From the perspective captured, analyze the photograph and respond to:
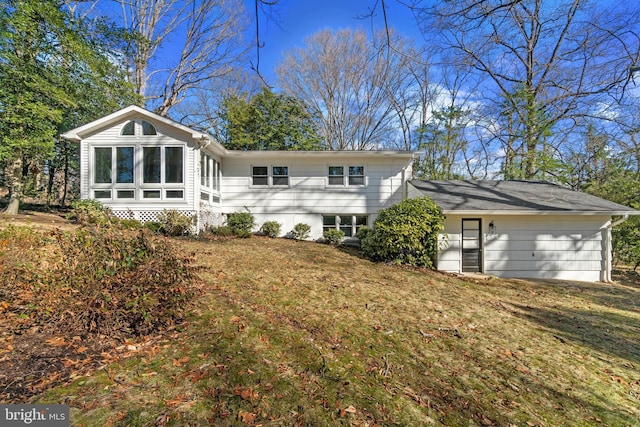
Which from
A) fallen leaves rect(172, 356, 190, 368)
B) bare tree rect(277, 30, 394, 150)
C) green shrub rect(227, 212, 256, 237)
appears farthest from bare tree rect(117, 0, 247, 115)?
fallen leaves rect(172, 356, 190, 368)

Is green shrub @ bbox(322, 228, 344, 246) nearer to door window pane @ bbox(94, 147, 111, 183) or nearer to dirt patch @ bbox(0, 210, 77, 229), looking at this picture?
door window pane @ bbox(94, 147, 111, 183)

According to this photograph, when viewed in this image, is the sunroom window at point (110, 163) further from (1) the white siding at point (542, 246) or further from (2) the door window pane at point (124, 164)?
(1) the white siding at point (542, 246)

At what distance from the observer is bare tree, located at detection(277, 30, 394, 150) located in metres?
21.0

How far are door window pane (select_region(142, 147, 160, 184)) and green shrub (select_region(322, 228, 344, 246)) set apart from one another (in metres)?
7.10

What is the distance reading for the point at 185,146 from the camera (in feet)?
35.7

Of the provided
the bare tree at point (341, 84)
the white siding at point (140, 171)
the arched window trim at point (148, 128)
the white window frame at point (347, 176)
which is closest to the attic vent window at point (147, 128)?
the arched window trim at point (148, 128)

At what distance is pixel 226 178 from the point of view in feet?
43.4

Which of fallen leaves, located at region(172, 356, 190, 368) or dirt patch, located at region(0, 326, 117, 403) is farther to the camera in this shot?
fallen leaves, located at region(172, 356, 190, 368)

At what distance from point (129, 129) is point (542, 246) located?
15.5 metres

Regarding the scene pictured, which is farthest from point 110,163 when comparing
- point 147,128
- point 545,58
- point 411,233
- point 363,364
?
point 545,58

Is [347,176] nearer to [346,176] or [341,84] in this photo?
[346,176]

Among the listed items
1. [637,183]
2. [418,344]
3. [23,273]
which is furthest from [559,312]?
[637,183]

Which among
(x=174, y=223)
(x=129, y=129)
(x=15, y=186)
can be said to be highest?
(x=129, y=129)
